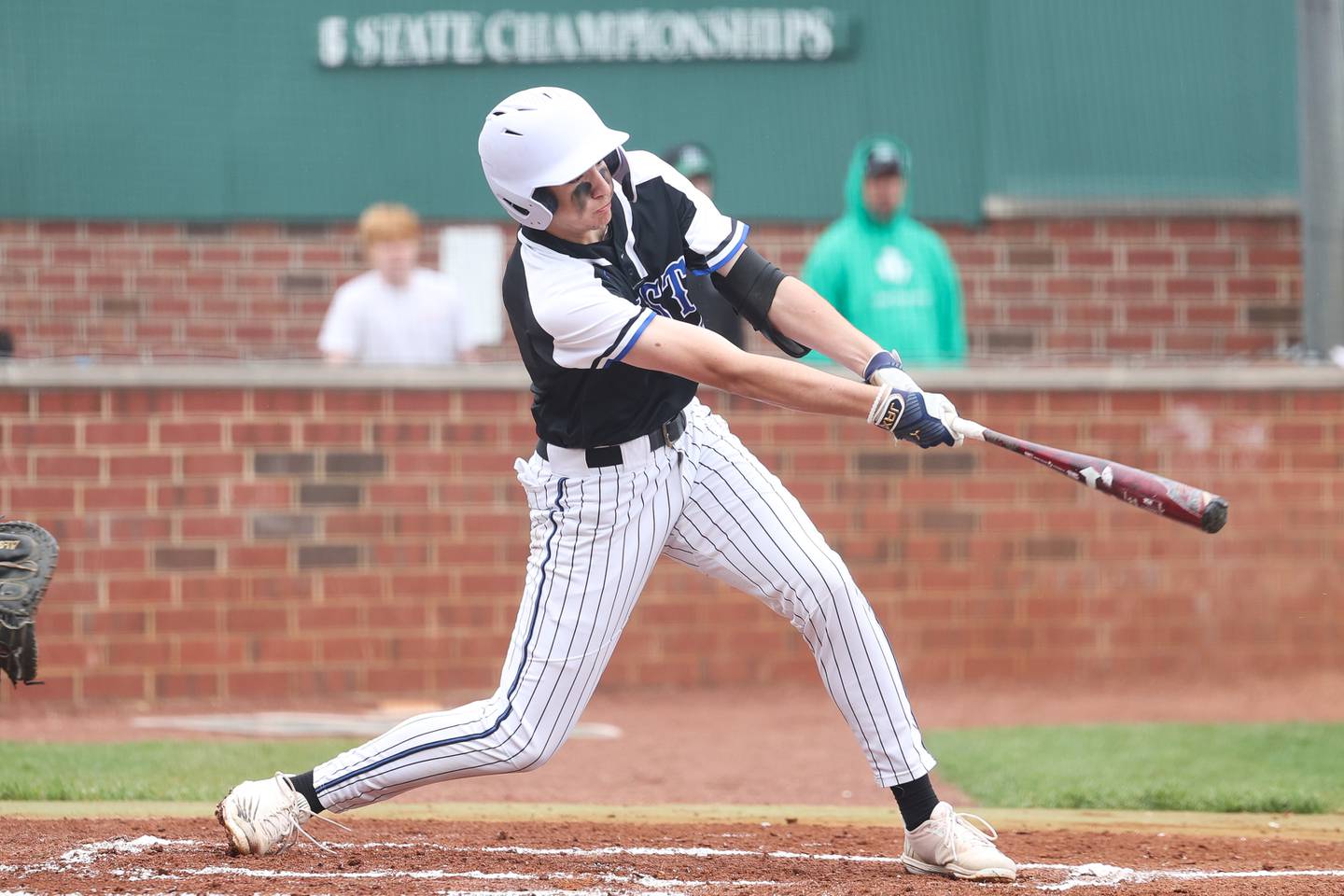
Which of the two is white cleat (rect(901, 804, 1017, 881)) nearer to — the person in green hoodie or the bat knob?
the bat knob

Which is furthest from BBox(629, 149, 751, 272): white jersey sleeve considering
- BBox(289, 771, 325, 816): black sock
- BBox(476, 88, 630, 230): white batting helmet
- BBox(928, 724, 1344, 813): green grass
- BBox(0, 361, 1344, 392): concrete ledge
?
BBox(0, 361, 1344, 392): concrete ledge

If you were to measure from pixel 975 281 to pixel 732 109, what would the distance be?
1.89 m

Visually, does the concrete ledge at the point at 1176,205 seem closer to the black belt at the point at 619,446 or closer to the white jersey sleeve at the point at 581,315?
the black belt at the point at 619,446

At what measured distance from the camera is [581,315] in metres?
3.85

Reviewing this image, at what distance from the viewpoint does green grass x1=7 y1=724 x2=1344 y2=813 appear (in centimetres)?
560

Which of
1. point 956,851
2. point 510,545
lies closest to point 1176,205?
point 510,545

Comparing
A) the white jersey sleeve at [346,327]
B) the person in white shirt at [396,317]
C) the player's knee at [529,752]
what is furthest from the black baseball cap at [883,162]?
the player's knee at [529,752]

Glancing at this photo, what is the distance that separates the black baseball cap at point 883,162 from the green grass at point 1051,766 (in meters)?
2.52

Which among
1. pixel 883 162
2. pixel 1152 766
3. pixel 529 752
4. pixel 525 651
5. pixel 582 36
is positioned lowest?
pixel 1152 766

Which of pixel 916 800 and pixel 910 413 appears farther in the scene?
pixel 916 800

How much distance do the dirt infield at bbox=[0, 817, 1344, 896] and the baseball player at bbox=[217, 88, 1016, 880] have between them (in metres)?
0.18

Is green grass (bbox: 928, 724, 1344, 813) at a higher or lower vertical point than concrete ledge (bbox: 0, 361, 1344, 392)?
lower

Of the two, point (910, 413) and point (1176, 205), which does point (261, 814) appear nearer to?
point (910, 413)

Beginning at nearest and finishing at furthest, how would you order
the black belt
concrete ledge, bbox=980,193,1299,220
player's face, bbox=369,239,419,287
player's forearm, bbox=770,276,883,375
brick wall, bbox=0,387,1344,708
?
the black belt, player's forearm, bbox=770,276,883,375, brick wall, bbox=0,387,1344,708, player's face, bbox=369,239,419,287, concrete ledge, bbox=980,193,1299,220
